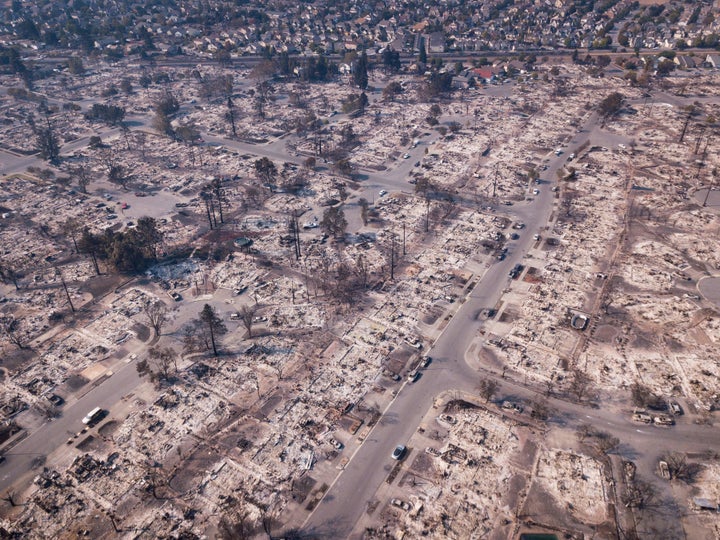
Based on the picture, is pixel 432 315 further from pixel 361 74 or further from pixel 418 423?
pixel 361 74

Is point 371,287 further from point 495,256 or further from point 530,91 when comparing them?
point 530,91

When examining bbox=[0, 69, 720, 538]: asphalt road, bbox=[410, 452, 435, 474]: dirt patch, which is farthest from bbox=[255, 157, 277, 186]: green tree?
bbox=[410, 452, 435, 474]: dirt patch

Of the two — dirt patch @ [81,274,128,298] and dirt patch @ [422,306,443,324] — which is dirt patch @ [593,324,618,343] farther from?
dirt patch @ [81,274,128,298]

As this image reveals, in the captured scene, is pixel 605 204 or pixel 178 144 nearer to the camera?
pixel 605 204

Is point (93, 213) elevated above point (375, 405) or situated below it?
above

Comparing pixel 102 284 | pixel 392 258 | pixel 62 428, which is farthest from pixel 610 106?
pixel 62 428

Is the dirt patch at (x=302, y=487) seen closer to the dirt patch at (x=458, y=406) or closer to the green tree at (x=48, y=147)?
the dirt patch at (x=458, y=406)

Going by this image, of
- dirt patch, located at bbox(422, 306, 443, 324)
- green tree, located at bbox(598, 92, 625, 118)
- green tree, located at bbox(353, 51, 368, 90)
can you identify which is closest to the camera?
dirt patch, located at bbox(422, 306, 443, 324)

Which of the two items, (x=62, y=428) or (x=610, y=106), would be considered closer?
(x=62, y=428)

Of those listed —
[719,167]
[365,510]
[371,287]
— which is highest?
[719,167]

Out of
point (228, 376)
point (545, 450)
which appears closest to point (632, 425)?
point (545, 450)

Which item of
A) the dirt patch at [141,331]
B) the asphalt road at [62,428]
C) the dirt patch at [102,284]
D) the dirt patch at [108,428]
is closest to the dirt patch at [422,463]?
the dirt patch at [108,428]
